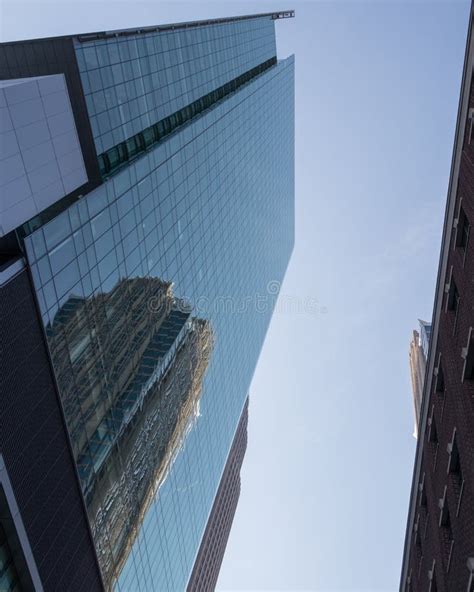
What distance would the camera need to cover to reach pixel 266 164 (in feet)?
323

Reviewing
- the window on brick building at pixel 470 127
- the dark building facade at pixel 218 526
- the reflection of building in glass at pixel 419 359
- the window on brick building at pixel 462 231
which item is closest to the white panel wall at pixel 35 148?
the window on brick building at pixel 470 127

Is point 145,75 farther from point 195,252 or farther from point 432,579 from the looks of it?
point 432,579

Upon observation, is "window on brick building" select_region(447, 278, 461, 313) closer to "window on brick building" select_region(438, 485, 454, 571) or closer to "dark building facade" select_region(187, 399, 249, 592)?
"window on brick building" select_region(438, 485, 454, 571)

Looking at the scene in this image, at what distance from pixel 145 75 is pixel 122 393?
24.4 metres

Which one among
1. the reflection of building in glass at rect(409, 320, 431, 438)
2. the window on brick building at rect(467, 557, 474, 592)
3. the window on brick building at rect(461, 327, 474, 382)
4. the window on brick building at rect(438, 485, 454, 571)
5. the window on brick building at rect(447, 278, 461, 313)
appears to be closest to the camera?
the window on brick building at rect(467, 557, 474, 592)

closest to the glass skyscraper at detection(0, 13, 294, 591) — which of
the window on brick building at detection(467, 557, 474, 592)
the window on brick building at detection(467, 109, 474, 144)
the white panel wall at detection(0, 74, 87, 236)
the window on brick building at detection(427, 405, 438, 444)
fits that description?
the white panel wall at detection(0, 74, 87, 236)

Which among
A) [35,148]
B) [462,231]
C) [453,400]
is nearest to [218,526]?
[453,400]

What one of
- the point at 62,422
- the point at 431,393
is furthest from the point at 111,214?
the point at 431,393

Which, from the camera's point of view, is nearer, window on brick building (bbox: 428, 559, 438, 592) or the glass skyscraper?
the glass skyscraper

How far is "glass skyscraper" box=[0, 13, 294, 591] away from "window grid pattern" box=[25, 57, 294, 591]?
0.21 metres

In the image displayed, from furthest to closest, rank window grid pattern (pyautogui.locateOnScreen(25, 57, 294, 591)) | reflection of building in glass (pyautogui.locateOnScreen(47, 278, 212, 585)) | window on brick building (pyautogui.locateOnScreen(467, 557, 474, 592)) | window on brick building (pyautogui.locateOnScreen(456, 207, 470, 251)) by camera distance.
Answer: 1. window grid pattern (pyautogui.locateOnScreen(25, 57, 294, 591))
2. reflection of building in glass (pyautogui.locateOnScreen(47, 278, 212, 585))
3. window on brick building (pyautogui.locateOnScreen(456, 207, 470, 251))
4. window on brick building (pyautogui.locateOnScreen(467, 557, 474, 592))

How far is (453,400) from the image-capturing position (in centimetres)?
2667

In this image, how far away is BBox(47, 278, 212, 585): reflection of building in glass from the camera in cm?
3259

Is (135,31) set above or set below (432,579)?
above
